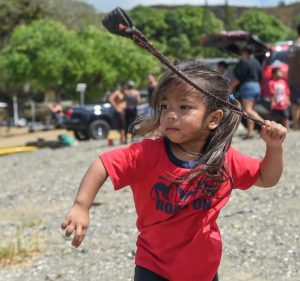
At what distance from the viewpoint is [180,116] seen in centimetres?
193

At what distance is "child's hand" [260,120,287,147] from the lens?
1.93 m

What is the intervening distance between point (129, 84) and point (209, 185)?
9.12 m

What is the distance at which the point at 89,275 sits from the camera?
3.54 metres

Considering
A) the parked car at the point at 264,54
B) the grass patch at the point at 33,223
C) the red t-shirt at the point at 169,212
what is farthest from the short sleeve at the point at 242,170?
the parked car at the point at 264,54

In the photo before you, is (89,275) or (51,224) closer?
(89,275)

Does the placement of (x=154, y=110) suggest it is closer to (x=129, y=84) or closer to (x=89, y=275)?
(x=89, y=275)

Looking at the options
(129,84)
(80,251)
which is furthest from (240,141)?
(80,251)

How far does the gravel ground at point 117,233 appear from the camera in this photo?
3502 millimetres

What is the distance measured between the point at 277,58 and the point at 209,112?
8096 millimetres

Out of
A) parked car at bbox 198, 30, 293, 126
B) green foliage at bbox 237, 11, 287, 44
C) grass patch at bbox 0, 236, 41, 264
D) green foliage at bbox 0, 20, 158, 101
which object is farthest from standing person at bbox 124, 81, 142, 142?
green foliage at bbox 237, 11, 287, 44

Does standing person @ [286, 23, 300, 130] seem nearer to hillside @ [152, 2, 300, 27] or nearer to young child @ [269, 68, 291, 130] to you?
young child @ [269, 68, 291, 130]

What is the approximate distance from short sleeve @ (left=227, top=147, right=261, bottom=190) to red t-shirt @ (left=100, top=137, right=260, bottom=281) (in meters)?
0.14

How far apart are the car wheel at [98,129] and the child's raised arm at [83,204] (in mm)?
11417

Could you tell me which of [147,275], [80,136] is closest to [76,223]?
[147,275]
